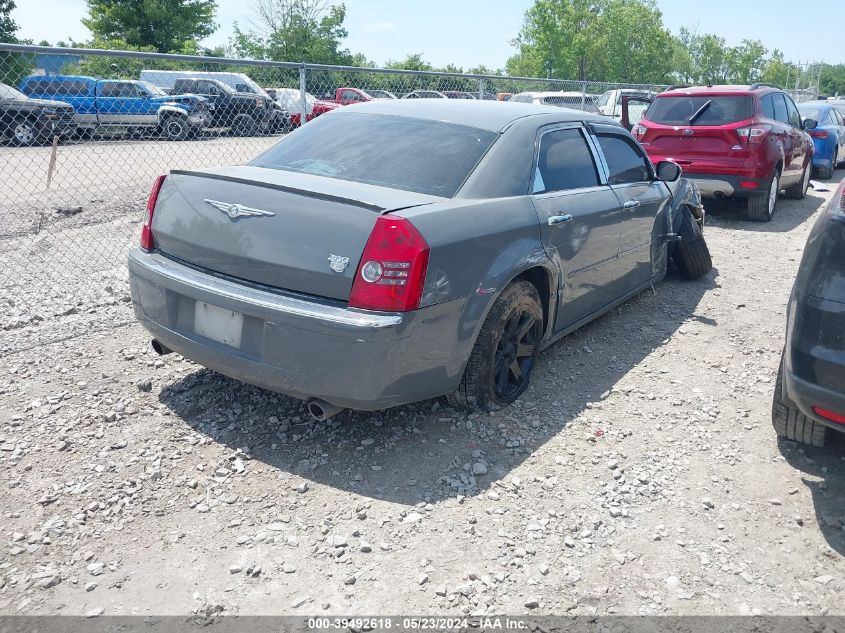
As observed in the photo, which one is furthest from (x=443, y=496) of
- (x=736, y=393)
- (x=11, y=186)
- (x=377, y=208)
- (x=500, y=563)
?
(x=11, y=186)

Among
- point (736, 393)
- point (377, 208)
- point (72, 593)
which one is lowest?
point (72, 593)

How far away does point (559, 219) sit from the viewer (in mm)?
4117

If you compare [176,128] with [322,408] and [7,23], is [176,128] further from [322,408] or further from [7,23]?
[7,23]

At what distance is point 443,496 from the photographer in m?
3.24

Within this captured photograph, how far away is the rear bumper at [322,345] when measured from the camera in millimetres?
3102

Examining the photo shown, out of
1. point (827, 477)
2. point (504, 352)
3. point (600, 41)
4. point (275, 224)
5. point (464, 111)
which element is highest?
point (600, 41)

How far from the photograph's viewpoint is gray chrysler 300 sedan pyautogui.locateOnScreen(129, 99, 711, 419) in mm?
3145

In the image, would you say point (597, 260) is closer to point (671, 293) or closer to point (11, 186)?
point (671, 293)

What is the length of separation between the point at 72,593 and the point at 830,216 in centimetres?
331

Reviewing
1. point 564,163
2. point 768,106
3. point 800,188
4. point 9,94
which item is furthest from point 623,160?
point 9,94

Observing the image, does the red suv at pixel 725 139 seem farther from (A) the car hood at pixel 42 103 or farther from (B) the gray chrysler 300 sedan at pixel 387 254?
(A) the car hood at pixel 42 103

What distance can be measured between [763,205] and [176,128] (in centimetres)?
838

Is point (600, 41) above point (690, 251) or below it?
above

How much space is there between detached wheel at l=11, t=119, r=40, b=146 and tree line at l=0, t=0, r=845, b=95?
24984 mm
